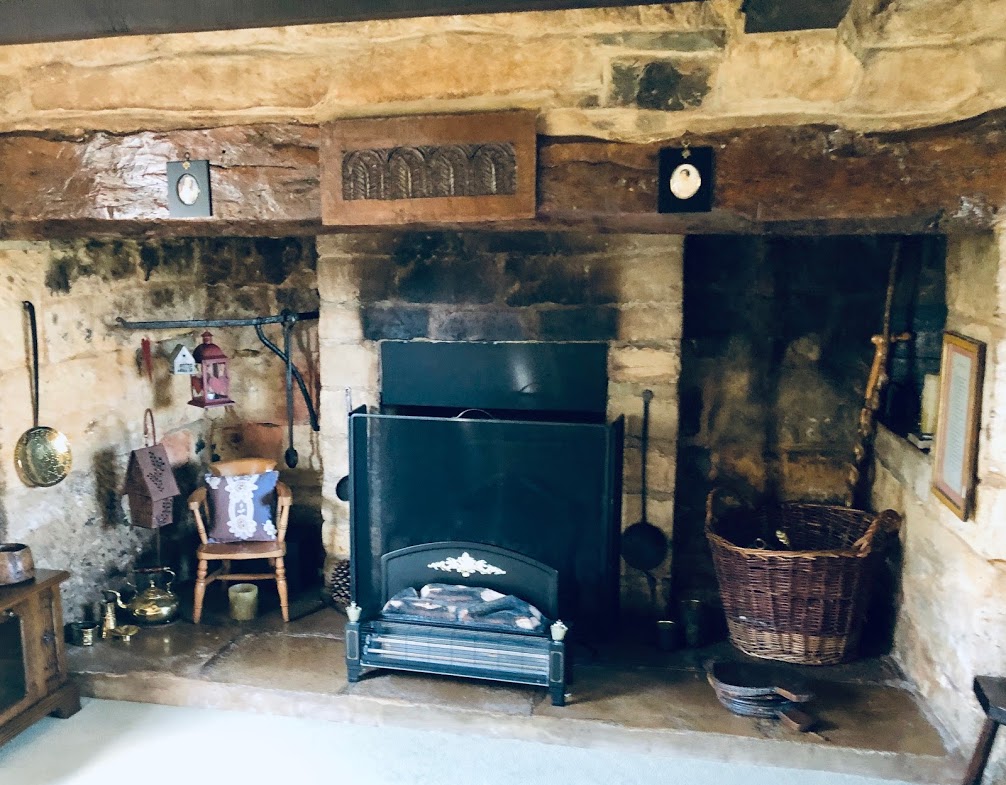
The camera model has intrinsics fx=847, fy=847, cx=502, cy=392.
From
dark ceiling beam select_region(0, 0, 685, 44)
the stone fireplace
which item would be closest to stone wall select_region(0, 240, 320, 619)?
the stone fireplace

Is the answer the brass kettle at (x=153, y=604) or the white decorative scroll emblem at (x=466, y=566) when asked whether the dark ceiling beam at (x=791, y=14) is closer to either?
the white decorative scroll emblem at (x=466, y=566)

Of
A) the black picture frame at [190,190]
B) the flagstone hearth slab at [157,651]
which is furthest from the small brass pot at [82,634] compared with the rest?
the black picture frame at [190,190]

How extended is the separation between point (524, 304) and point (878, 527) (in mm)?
1307

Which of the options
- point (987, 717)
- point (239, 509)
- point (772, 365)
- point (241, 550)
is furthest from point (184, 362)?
point (987, 717)

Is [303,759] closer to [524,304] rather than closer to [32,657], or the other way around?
[32,657]

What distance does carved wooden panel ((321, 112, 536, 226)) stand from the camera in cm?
196

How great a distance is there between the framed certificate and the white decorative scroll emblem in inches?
50.2

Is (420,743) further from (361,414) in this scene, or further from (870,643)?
(870,643)

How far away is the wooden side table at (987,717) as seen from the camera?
1.87m

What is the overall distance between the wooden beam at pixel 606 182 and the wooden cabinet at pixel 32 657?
1025 millimetres

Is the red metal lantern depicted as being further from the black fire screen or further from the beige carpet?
the beige carpet

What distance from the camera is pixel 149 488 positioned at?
2875mm

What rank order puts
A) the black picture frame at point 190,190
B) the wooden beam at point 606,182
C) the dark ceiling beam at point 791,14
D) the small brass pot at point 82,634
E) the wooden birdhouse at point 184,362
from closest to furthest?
the dark ceiling beam at point 791,14 → the wooden beam at point 606,182 → the black picture frame at point 190,190 → the small brass pot at point 82,634 → the wooden birdhouse at point 184,362

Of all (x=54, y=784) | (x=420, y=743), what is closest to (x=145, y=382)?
(x=54, y=784)
